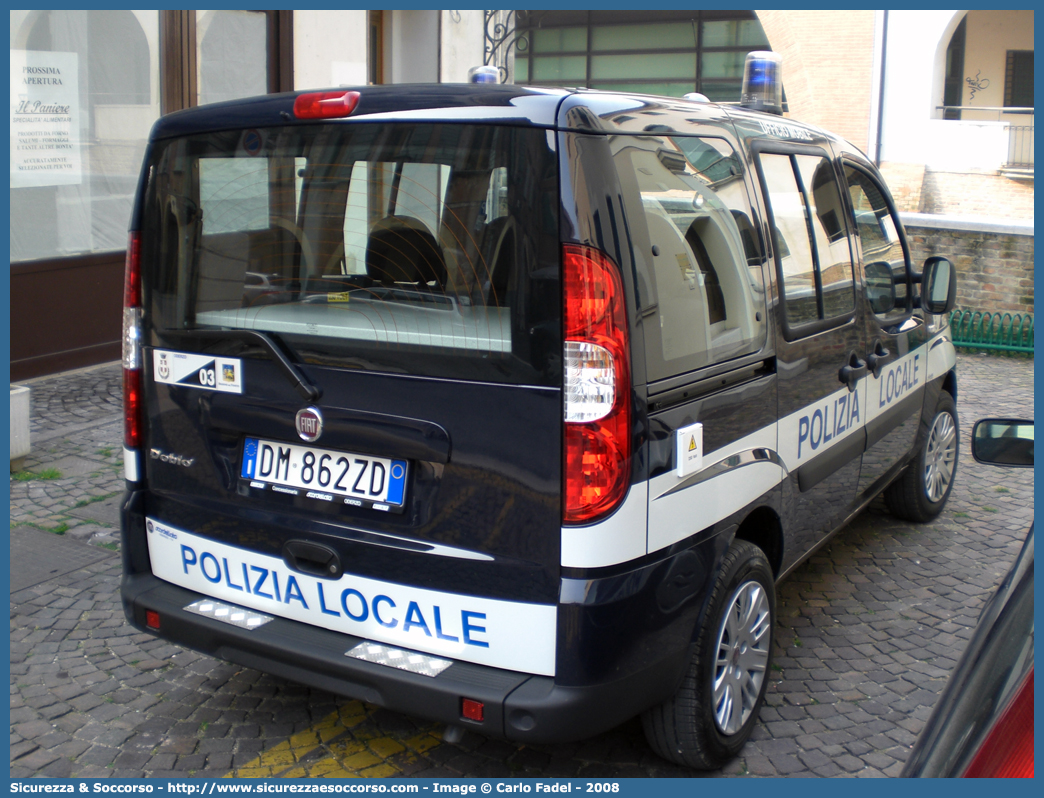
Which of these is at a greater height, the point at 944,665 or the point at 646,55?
the point at 646,55

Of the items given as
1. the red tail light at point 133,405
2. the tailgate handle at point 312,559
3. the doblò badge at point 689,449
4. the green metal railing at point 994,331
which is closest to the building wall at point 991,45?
the green metal railing at point 994,331

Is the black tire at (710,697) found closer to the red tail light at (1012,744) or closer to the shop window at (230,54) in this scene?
the red tail light at (1012,744)

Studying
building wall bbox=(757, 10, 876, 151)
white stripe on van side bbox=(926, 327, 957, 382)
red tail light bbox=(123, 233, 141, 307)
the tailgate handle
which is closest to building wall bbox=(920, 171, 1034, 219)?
building wall bbox=(757, 10, 876, 151)

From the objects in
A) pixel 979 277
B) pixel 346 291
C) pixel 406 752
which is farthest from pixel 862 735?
pixel 979 277

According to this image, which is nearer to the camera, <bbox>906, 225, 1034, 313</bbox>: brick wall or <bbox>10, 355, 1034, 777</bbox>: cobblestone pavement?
<bbox>10, 355, 1034, 777</bbox>: cobblestone pavement

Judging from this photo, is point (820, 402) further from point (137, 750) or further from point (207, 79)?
point (207, 79)

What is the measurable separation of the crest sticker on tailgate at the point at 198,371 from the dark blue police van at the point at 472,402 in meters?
0.01

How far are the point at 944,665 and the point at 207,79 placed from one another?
8107mm

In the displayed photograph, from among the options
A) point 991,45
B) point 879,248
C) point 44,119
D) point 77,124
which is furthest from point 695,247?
point 991,45

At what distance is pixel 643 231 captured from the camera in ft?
8.64

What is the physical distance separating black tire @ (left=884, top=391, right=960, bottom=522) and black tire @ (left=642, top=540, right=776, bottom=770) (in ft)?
7.94

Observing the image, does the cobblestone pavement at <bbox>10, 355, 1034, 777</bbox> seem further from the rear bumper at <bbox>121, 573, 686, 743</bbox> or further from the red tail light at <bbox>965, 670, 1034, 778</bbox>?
the red tail light at <bbox>965, 670, 1034, 778</bbox>

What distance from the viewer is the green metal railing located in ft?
35.9

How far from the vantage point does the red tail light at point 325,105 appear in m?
2.73
